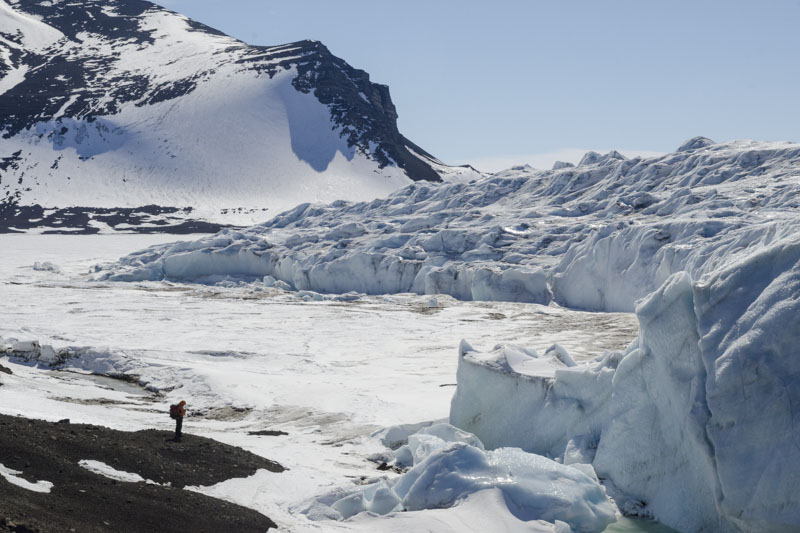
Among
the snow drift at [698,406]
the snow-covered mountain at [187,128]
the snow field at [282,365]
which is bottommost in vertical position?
the snow field at [282,365]

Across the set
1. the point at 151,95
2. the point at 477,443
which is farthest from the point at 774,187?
the point at 151,95

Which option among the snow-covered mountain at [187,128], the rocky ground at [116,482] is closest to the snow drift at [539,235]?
the rocky ground at [116,482]

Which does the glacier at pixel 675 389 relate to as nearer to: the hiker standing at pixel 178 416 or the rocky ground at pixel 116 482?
the rocky ground at pixel 116 482

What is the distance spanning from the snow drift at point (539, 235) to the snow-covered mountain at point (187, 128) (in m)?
45.0

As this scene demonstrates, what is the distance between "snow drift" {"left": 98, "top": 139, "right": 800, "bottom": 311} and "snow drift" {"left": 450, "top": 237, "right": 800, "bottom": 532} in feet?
33.7

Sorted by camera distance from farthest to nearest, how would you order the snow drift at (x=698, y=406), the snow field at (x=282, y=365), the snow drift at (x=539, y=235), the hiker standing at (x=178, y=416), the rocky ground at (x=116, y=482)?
the snow drift at (x=539, y=235) < the hiker standing at (x=178, y=416) < the snow field at (x=282, y=365) < the snow drift at (x=698, y=406) < the rocky ground at (x=116, y=482)

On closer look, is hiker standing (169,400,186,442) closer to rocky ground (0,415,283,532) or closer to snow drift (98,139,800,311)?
rocky ground (0,415,283,532)

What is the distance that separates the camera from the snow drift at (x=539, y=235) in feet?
88.2

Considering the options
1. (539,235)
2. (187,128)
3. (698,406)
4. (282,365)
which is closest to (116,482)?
(698,406)

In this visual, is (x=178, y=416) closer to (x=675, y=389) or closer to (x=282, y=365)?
(x=675, y=389)

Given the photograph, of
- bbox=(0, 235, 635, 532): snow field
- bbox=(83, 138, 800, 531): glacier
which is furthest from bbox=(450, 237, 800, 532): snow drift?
bbox=(0, 235, 635, 532): snow field

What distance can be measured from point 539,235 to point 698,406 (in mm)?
26863

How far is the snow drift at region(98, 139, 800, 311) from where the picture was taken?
2688 centimetres

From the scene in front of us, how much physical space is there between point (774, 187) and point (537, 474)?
78.0ft
